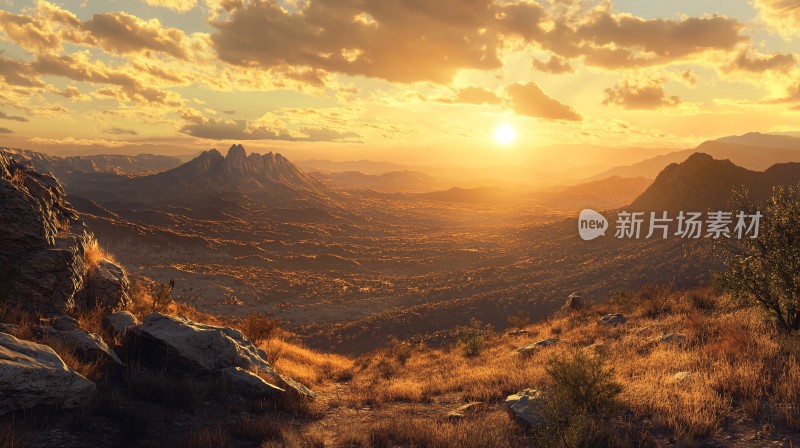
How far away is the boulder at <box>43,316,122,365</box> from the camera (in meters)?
8.59

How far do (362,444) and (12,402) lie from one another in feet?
17.8

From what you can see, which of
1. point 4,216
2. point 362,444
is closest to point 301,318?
point 4,216

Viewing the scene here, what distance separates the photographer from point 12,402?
6168 mm

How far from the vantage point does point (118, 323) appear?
425 inches

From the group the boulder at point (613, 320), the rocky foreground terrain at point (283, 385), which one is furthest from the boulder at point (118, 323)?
the boulder at point (613, 320)

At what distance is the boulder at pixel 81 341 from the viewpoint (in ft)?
28.2

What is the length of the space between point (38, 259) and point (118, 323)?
247 cm

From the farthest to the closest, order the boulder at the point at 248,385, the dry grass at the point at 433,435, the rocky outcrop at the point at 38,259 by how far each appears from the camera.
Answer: the rocky outcrop at the point at 38,259 → the boulder at the point at 248,385 → the dry grass at the point at 433,435

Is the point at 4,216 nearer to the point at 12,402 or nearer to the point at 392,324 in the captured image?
the point at 12,402

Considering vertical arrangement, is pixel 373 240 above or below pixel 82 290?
below

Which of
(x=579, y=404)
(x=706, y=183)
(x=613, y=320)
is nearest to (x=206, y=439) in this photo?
(x=579, y=404)

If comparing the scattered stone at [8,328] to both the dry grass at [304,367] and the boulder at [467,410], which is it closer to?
the dry grass at [304,367]

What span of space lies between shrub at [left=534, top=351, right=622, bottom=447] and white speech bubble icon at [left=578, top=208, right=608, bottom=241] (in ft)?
220

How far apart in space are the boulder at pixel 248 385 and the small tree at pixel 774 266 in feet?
41.2
